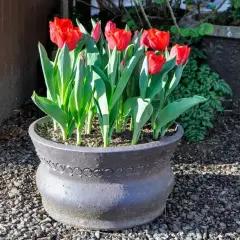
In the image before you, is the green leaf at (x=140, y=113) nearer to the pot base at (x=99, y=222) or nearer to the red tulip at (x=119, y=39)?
the red tulip at (x=119, y=39)

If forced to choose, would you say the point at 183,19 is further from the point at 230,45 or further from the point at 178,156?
the point at 178,156

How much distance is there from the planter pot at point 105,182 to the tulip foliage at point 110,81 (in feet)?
0.45

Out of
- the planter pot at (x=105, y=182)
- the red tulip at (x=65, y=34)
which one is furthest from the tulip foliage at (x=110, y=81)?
the planter pot at (x=105, y=182)

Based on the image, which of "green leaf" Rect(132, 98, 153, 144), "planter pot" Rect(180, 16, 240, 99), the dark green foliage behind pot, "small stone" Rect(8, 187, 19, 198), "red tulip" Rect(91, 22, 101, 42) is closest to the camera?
"green leaf" Rect(132, 98, 153, 144)

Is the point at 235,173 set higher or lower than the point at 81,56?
lower

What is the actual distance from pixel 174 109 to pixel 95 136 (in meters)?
0.44

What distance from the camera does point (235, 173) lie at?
11.2 feet

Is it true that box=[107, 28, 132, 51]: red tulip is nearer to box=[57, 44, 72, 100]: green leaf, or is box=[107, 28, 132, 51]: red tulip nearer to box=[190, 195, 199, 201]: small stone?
box=[57, 44, 72, 100]: green leaf

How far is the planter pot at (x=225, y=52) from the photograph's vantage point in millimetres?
4578

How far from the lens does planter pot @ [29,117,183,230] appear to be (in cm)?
243

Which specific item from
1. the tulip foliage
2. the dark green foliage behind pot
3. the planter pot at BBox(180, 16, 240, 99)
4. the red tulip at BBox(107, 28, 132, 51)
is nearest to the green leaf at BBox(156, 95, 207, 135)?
the tulip foliage

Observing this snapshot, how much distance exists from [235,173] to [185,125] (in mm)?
719

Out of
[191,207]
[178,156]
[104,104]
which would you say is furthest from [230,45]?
Result: [104,104]

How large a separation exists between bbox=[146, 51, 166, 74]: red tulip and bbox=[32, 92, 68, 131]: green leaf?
450mm
